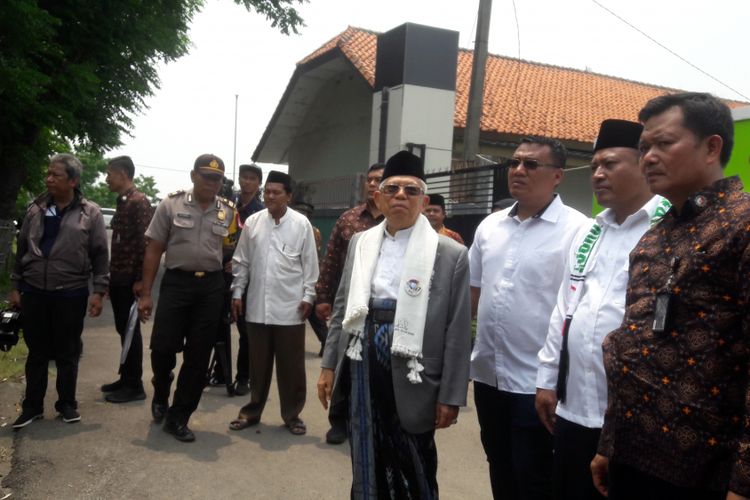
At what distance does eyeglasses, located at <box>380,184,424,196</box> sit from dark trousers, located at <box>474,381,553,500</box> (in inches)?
41.4

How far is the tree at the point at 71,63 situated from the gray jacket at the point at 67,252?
2836 mm

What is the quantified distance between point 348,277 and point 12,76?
575cm

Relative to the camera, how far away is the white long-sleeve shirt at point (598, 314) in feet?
8.63

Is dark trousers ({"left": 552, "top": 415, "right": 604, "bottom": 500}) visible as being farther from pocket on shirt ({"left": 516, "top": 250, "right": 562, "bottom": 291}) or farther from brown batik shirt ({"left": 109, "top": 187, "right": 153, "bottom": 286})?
brown batik shirt ({"left": 109, "top": 187, "right": 153, "bottom": 286})

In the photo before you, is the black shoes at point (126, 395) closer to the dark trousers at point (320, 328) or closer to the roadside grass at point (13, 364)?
the roadside grass at point (13, 364)

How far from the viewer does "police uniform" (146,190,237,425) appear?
5359 mm

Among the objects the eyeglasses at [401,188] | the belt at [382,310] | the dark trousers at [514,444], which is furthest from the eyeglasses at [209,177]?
the dark trousers at [514,444]

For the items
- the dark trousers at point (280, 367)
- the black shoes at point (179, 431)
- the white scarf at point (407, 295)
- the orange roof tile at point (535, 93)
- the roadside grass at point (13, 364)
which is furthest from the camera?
the orange roof tile at point (535, 93)

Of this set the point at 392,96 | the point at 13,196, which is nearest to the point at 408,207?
the point at 13,196

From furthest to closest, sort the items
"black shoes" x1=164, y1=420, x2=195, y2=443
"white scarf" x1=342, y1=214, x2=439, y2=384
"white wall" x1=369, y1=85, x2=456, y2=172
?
"white wall" x1=369, y1=85, x2=456, y2=172 → "black shoes" x1=164, y1=420, x2=195, y2=443 → "white scarf" x1=342, y1=214, x2=439, y2=384

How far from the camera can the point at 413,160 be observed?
137 inches

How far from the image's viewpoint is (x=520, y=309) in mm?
3416

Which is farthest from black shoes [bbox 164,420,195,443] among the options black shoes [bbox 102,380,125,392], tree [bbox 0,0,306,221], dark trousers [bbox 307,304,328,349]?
tree [bbox 0,0,306,221]

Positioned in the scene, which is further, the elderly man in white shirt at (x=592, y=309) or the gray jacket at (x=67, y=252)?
the gray jacket at (x=67, y=252)
